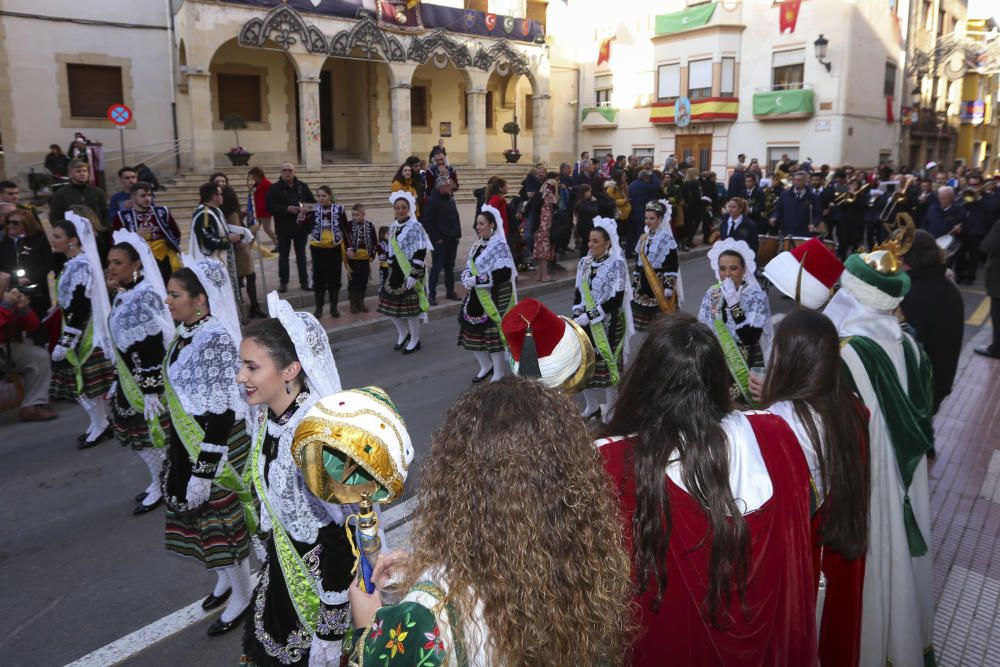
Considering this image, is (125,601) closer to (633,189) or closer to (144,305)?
(144,305)

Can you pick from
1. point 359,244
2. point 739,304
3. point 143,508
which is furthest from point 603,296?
point 359,244

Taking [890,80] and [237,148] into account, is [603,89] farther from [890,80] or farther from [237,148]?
[237,148]

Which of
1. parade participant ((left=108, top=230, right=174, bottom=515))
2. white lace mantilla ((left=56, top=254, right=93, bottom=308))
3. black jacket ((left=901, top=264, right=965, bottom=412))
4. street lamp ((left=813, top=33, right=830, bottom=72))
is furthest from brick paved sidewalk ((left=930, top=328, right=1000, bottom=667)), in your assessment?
street lamp ((left=813, top=33, right=830, bottom=72))

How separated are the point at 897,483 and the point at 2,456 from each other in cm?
681

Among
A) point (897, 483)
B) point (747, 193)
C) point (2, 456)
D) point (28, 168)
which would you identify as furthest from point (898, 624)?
point (28, 168)

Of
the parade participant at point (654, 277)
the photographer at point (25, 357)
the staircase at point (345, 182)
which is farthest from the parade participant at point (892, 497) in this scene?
the staircase at point (345, 182)

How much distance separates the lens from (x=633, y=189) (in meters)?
15.2

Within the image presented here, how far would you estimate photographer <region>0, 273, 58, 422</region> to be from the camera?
6887mm

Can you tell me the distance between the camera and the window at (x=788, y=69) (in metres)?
29.1

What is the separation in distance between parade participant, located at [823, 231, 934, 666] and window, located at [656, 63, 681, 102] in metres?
31.4

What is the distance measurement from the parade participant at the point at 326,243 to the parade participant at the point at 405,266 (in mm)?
1297

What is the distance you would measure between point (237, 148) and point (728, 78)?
69.2 ft

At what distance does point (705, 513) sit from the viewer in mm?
2055

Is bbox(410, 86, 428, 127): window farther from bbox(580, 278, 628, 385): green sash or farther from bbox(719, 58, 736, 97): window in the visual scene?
bbox(580, 278, 628, 385): green sash
